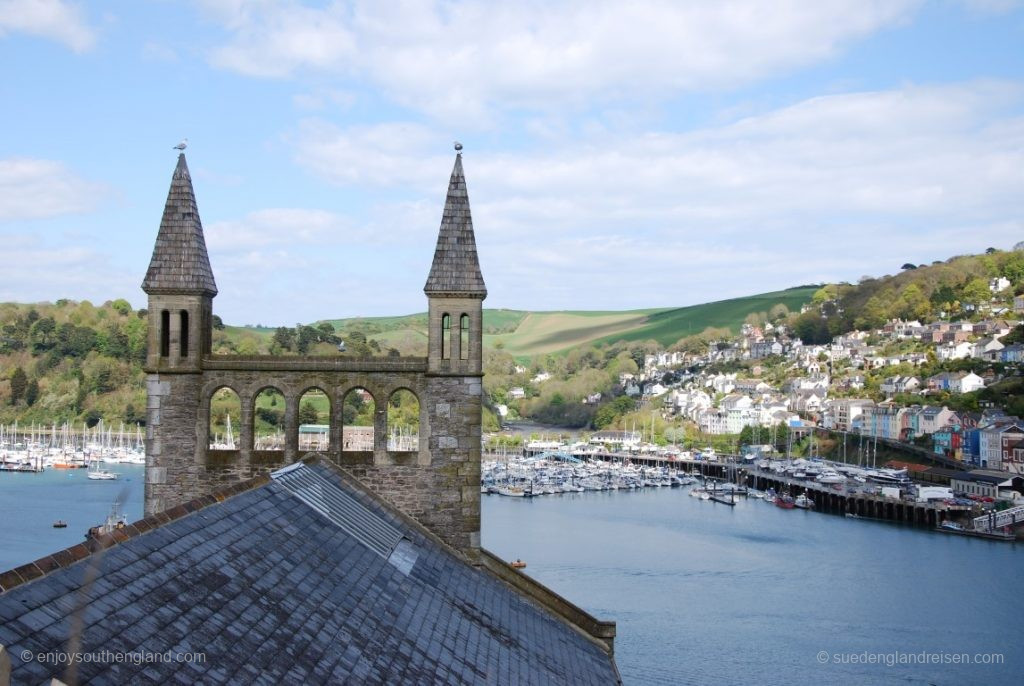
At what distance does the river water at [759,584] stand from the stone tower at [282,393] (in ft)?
40.4

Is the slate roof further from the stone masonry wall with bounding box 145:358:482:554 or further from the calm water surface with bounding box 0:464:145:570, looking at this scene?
the calm water surface with bounding box 0:464:145:570

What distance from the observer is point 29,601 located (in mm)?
6906

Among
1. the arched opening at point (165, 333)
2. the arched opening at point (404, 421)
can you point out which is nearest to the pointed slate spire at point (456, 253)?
the arched opening at point (404, 421)

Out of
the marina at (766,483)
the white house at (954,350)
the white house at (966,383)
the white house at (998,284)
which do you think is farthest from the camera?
the white house at (998,284)

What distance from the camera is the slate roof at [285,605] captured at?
7.13 m

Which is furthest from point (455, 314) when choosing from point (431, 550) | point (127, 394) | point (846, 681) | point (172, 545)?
point (127, 394)

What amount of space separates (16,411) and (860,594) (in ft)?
490

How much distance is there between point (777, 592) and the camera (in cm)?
5606

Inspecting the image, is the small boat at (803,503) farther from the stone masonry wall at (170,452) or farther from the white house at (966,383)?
the stone masonry wall at (170,452)

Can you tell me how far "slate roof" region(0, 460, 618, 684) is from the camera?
7.13 m

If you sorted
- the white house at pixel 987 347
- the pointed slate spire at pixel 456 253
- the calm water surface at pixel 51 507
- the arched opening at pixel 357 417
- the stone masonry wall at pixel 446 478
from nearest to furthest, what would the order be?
the stone masonry wall at pixel 446 478
the pointed slate spire at pixel 456 253
the arched opening at pixel 357 417
the calm water surface at pixel 51 507
the white house at pixel 987 347

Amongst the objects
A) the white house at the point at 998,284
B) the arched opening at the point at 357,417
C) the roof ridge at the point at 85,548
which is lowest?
the arched opening at the point at 357,417

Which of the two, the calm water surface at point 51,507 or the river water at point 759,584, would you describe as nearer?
the river water at point 759,584

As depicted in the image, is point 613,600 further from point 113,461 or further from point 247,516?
point 113,461
